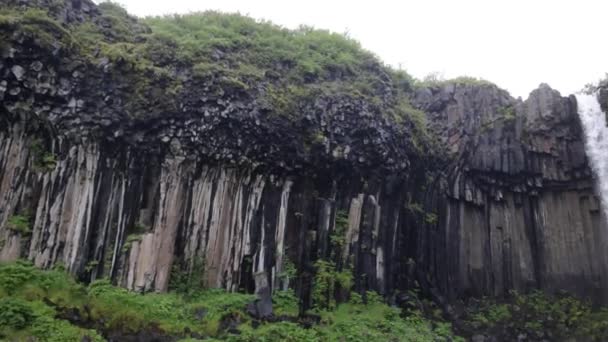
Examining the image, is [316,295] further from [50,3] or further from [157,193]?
[50,3]

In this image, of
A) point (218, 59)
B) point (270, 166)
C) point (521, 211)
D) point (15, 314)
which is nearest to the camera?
point (15, 314)

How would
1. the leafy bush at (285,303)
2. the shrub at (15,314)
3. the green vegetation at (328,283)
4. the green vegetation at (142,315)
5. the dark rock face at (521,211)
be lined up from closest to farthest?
the shrub at (15,314), the green vegetation at (142,315), the leafy bush at (285,303), the green vegetation at (328,283), the dark rock face at (521,211)

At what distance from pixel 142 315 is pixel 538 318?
13.3m

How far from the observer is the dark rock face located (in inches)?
799

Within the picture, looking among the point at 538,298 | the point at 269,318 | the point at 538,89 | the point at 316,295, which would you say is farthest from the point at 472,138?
the point at 269,318

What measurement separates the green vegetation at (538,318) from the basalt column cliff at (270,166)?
720mm

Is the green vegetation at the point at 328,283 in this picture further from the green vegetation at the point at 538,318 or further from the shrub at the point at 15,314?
the shrub at the point at 15,314

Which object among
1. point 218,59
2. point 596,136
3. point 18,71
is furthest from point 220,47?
point 596,136

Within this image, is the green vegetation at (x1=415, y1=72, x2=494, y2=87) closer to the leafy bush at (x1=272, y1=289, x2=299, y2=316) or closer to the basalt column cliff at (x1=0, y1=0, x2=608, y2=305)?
the basalt column cliff at (x1=0, y1=0, x2=608, y2=305)

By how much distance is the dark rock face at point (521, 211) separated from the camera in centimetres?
2030

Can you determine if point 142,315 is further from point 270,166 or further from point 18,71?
point 18,71

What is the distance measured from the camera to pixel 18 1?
15797 millimetres

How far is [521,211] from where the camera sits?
70.1 feet

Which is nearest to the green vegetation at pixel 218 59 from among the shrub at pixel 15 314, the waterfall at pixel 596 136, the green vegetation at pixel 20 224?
the green vegetation at pixel 20 224
